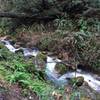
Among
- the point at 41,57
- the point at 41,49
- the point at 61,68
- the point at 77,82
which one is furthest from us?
the point at 41,49

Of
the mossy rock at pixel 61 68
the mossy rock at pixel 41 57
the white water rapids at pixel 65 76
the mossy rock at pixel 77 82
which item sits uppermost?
the mossy rock at pixel 77 82

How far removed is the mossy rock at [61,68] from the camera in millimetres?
10664

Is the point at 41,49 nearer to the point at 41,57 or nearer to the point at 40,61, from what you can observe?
the point at 41,57

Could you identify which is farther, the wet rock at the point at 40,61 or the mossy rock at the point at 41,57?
the mossy rock at the point at 41,57

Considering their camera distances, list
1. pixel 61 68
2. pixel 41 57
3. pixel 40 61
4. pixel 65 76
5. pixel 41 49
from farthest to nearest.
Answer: pixel 41 49
pixel 41 57
pixel 40 61
pixel 61 68
pixel 65 76

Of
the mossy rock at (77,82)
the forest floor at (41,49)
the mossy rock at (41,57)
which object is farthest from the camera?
the mossy rock at (41,57)

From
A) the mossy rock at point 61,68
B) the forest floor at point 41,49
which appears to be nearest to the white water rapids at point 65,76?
the mossy rock at point 61,68

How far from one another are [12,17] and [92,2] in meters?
4.79

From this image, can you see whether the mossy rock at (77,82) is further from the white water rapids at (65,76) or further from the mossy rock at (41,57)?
the mossy rock at (41,57)

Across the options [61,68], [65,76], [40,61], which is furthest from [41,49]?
[65,76]

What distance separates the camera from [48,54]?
12.5 meters

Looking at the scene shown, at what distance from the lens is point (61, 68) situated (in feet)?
35.4

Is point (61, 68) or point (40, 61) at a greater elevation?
point (40, 61)

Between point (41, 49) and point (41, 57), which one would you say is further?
point (41, 49)
